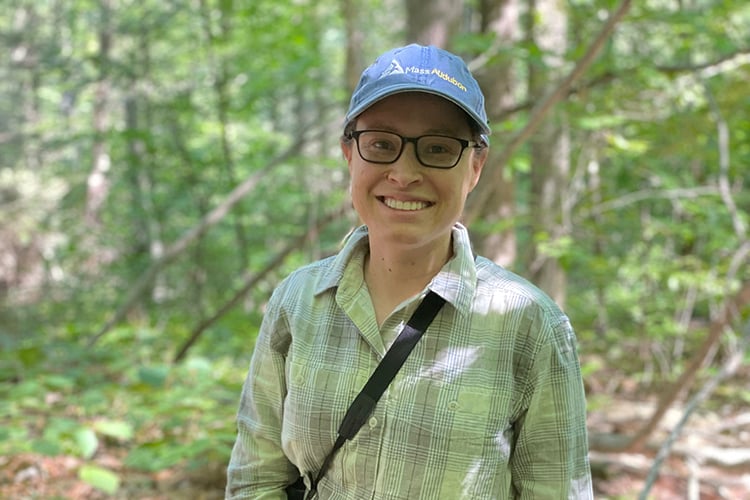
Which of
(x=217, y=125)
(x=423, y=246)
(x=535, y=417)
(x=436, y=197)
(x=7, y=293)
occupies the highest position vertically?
(x=217, y=125)

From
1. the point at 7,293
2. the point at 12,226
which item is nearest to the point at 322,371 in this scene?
the point at 12,226

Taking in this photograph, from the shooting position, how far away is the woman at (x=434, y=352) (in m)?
1.29

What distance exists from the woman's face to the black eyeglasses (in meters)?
0.01

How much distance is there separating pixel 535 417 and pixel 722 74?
4687 millimetres

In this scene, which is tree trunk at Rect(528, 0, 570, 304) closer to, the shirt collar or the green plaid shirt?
the shirt collar

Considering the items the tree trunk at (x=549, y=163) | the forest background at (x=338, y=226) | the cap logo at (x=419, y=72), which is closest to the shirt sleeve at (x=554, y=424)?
the cap logo at (x=419, y=72)

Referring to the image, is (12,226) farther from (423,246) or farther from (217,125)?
(423,246)

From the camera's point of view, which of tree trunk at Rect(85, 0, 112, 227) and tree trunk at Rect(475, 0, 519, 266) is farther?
tree trunk at Rect(85, 0, 112, 227)

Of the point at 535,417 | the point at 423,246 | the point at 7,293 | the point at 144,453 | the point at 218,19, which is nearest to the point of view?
the point at 535,417

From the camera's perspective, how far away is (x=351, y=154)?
1.43m

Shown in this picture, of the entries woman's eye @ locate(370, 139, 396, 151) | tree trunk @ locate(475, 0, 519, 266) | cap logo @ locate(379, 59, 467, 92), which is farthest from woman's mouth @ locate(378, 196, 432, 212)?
tree trunk @ locate(475, 0, 519, 266)

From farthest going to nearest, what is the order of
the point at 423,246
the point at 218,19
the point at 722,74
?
the point at 218,19 → the point at 722,74 → the point at 423,246

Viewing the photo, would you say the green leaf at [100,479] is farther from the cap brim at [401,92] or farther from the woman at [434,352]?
the cap brim at [401,92]

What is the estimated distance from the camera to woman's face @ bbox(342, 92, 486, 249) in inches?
51.6
